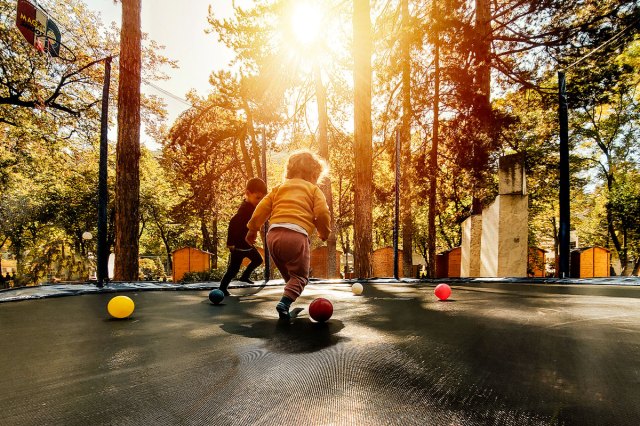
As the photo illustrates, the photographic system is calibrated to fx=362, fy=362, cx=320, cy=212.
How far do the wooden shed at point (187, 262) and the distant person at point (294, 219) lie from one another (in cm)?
1141

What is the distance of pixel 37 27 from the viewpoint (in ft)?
21.9

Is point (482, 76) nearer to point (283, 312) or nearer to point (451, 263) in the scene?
point (451, 263)

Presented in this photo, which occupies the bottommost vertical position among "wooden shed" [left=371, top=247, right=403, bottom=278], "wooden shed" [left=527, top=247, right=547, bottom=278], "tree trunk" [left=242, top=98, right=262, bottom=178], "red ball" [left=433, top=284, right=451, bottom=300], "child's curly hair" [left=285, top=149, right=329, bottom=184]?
"wooden shed" [left=371, top=247, right=403, bottom=278]

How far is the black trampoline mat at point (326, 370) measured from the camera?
94cm

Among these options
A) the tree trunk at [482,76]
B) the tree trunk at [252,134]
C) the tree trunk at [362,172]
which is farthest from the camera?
the tree trunk at [252,134]

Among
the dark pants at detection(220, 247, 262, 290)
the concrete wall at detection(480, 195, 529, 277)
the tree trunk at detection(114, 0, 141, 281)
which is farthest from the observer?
the concrete wall at detection(480, 195, 529, 277)

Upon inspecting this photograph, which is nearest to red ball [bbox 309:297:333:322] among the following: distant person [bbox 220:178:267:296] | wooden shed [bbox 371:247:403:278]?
distant person [bbox 220:178:267:296]

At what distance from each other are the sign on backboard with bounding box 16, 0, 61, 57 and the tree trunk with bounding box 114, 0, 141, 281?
4.63 ft

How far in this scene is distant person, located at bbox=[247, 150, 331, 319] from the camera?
2.75 m

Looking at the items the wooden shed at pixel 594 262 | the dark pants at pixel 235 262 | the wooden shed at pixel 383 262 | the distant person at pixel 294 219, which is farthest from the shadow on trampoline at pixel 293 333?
the wooden shed at pixel 383 262

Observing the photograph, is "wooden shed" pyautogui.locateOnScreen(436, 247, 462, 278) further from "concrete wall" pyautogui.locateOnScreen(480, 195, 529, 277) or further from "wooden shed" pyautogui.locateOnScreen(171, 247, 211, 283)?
"wooden shed" pyautogui.locateOnScreen(171, 247, 211, 283)

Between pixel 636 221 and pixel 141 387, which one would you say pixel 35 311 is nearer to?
pixel 141 387

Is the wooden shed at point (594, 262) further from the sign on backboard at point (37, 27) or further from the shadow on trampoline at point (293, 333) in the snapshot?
the sign on backboard at point (37, 27)

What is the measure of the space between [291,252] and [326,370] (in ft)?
4.95
